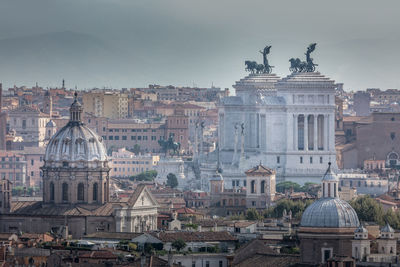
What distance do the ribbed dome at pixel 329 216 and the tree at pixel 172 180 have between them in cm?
7331

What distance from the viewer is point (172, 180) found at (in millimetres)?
152000

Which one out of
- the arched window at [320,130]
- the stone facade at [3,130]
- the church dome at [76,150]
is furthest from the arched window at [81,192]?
the stone facade at [3,130]

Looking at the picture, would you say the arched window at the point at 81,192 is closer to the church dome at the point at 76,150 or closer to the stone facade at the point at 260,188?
the church dome at the point at 76,150

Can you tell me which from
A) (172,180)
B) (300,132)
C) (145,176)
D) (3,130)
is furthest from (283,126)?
(3,130)

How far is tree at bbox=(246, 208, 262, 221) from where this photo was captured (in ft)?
371

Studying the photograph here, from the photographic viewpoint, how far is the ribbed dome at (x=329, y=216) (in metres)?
75.9

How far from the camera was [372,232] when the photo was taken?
292 ft

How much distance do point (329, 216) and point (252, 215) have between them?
39.3 m

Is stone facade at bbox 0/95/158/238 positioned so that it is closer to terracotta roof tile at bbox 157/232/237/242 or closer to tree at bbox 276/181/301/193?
terracotta roof tile at bbox 157/232/237/242

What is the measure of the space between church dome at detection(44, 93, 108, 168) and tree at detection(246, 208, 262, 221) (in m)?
7.35

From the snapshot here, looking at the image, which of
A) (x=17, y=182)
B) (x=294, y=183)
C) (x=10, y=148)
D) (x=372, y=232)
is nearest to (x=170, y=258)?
(x=372, y=232)

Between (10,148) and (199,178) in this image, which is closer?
(199,178)

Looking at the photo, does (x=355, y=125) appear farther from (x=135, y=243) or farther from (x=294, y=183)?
(x=135, y=243)

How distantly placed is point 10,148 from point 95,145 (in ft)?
279
